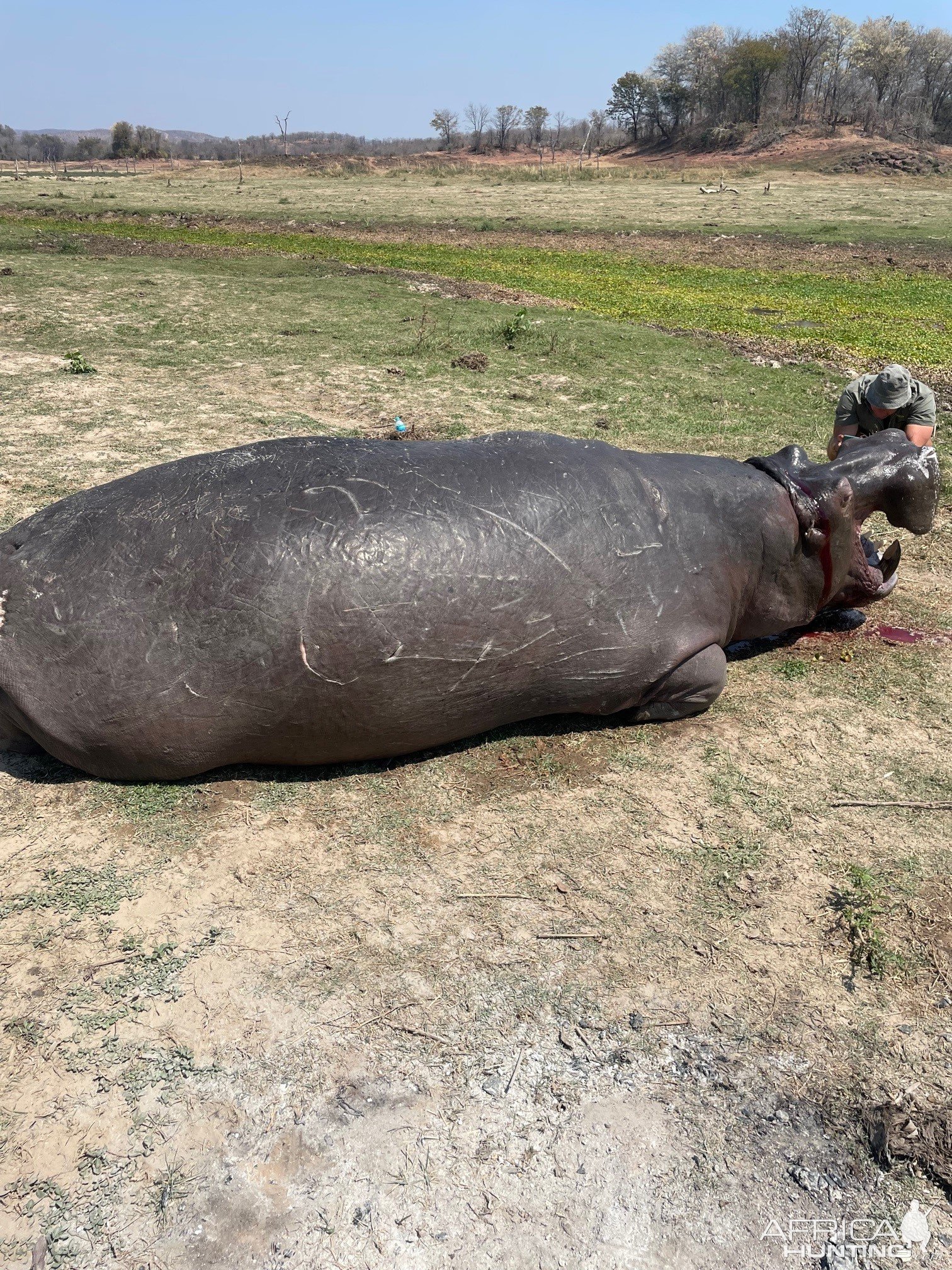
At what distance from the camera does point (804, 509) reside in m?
5.49

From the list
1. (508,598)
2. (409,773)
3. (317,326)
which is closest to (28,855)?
(409,773)

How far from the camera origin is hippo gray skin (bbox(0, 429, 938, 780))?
4.22m

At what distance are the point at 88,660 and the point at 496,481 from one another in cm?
219

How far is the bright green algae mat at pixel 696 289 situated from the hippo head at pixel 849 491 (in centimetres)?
850

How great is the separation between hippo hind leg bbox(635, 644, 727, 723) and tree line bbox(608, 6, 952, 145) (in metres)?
71.8

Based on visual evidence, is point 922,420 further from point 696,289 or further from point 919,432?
point 696,289

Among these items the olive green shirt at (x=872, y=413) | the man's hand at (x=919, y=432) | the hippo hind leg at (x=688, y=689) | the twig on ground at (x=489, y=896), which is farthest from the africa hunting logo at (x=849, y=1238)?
the man's hand at (x=919, y=432)

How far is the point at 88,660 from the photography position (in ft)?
13.8

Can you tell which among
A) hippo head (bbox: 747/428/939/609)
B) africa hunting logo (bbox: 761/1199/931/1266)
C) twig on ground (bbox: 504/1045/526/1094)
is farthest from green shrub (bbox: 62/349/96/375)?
africa hunting logo (bbox: 761/1199/931/1266)

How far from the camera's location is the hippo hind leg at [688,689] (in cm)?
511

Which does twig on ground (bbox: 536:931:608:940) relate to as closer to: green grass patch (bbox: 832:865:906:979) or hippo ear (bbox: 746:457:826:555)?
green grass patch (bbox: 832:865:906:979)

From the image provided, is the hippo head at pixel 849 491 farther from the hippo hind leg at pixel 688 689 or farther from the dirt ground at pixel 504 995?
the hippo hind leg at pixel 688 689

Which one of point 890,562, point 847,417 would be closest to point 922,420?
point 847,417

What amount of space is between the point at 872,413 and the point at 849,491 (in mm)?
2800
